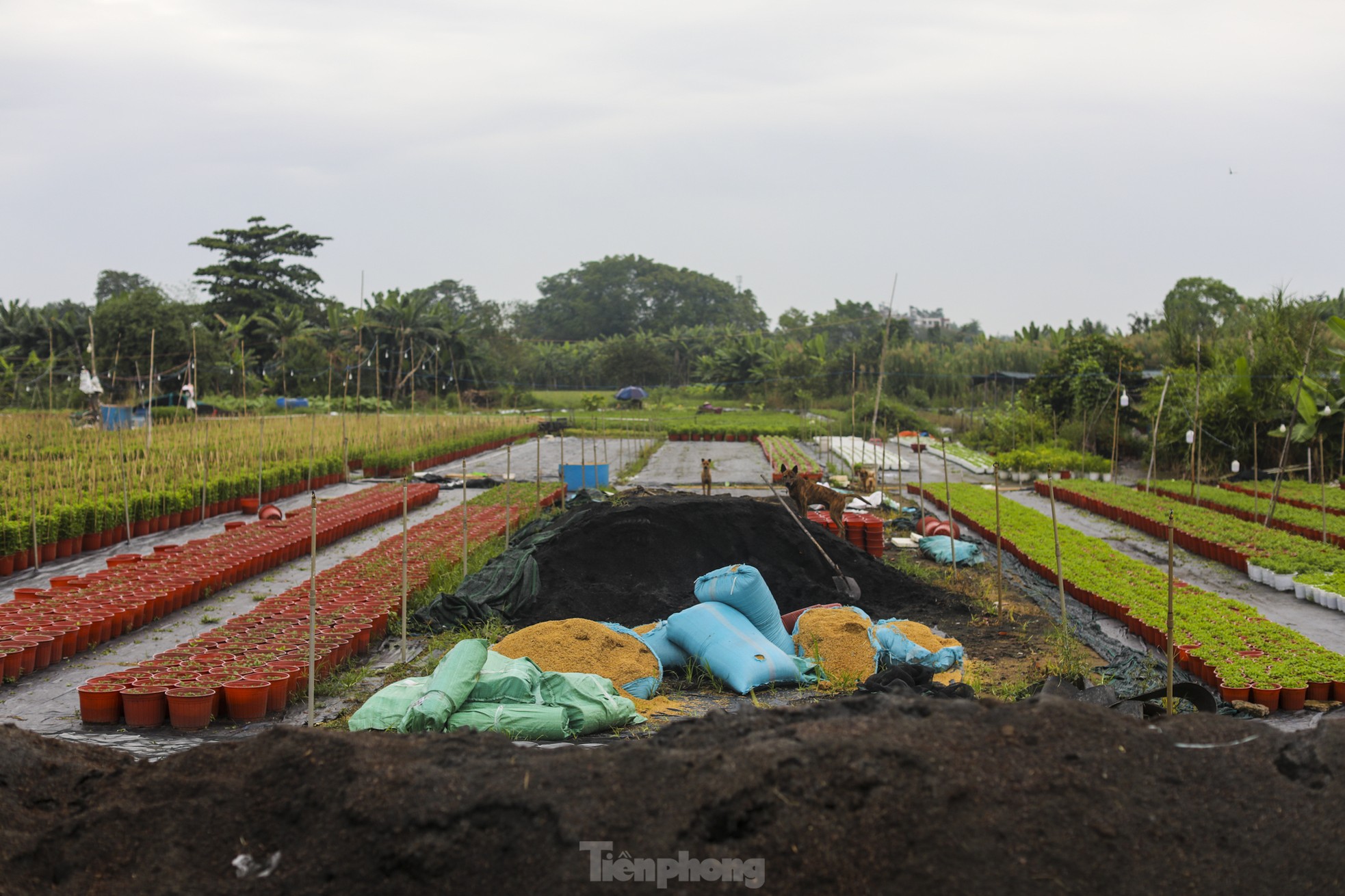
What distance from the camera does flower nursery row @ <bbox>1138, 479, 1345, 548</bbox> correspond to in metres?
12.2

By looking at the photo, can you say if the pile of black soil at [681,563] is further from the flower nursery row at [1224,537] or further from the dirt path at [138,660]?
the flower nursery row at [1224,537]

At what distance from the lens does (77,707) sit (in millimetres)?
6371

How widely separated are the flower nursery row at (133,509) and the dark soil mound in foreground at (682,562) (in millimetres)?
5846

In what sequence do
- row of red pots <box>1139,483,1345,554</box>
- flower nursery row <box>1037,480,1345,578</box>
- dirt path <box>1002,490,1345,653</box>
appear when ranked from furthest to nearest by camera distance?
row of red pots <box>1139,483,1345,554</box> → flower nursery row <box>1037,480,1345,578</box> → dirt path <box>1002,490,1345,653</box>

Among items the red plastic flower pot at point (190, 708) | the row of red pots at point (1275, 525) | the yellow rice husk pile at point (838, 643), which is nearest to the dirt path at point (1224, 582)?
the row of red pots at point (1275, 525)

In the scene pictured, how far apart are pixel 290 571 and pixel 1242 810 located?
9753mm

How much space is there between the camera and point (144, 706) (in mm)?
5918

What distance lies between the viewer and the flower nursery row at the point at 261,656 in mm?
5949

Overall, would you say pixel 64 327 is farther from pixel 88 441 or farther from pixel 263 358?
pixel 88 441

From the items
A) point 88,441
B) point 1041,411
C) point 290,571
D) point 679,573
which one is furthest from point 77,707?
point 1041,411

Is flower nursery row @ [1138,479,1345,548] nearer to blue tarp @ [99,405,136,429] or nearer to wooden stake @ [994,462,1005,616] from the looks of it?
wooden stake @ [994,462,1005,616]

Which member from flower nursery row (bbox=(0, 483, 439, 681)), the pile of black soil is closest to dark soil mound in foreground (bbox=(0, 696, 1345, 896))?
flower nursery row (bbox=(0, 483, 439, 681))

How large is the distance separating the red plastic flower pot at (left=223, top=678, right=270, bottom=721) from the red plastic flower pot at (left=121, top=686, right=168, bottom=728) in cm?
37

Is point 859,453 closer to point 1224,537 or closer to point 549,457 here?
point 549,457
